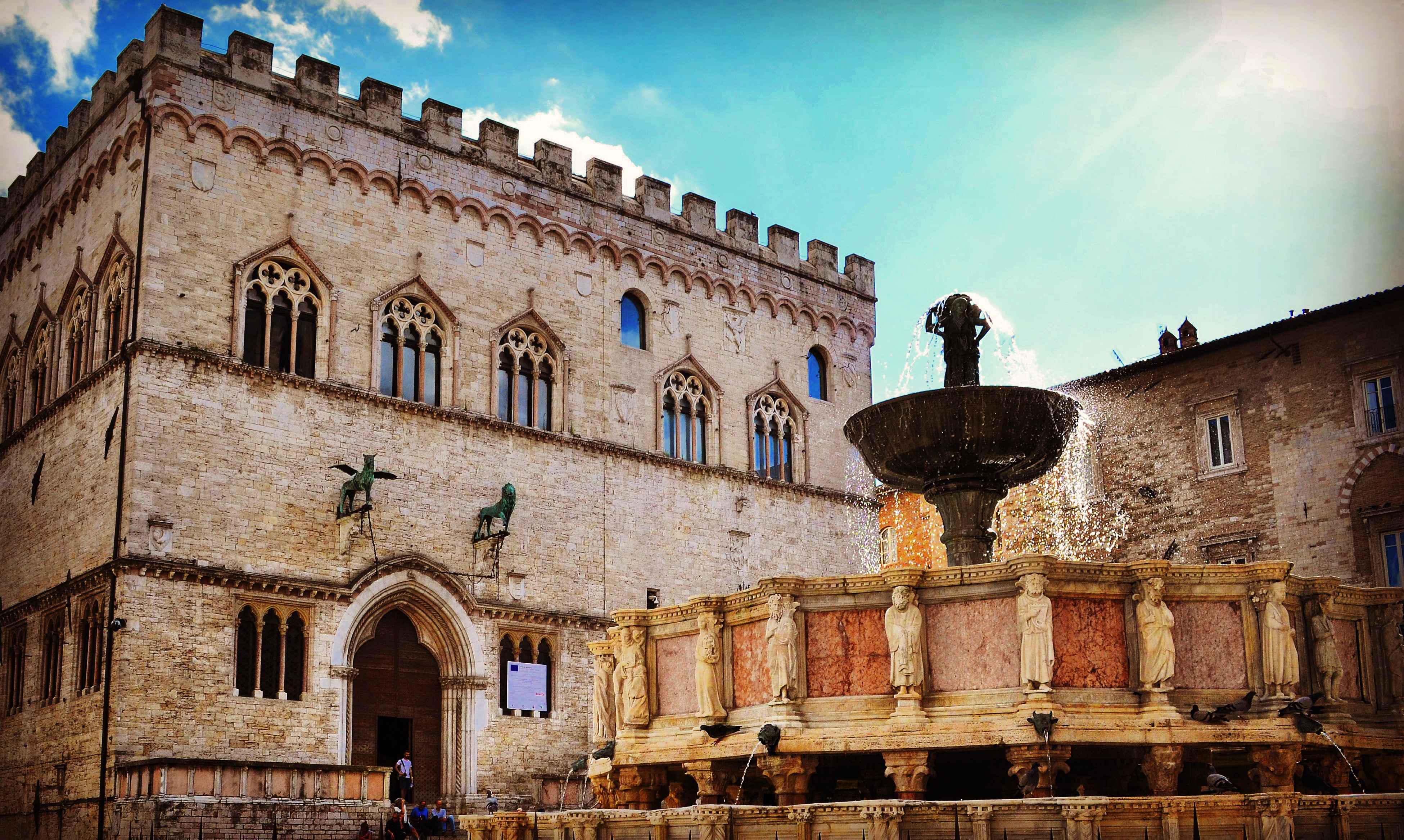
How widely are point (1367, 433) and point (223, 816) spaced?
69.4ft

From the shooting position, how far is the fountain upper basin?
13383 millimetres

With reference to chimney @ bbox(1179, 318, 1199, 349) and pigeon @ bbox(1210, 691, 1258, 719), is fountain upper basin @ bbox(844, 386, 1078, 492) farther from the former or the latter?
chimney @ bbox(1179, 318, 1199, 349)

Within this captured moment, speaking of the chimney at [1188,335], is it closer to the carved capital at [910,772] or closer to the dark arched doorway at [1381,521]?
the dark arched doorway at [1381,521]

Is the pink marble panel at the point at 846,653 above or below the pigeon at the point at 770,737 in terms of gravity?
above

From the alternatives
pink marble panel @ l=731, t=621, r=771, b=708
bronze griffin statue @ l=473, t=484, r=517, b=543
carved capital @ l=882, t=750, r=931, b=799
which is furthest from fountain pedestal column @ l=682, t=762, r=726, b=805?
bronze griffin statue @ l=473, t=484, r=517, b=543

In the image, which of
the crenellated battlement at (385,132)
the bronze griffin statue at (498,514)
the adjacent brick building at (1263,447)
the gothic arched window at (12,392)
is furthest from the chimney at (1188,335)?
the gothic arched window at (12,392)

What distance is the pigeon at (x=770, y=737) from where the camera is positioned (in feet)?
36.6

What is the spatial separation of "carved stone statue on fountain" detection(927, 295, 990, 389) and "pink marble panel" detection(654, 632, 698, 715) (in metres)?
4.20

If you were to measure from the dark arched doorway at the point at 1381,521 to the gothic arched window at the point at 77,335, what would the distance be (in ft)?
75.6

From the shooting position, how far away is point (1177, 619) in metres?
11.6

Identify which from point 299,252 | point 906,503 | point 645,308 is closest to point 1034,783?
point 299,252

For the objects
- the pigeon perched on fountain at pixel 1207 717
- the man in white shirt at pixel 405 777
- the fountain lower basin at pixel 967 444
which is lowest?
the man in white shirt at pixel 405 777

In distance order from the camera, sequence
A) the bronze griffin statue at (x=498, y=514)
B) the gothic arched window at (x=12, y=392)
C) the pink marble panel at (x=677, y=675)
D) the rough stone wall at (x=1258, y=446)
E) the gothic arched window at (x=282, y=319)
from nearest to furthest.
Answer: the pink marble panel at (x=677, y=675), the gothic arched window at (x=282, y=319), the bronze griffin statue at (x=498, y=514), the gothic arched window at (x=12, y=392), the rough stone wall at (x=1258, y=446)

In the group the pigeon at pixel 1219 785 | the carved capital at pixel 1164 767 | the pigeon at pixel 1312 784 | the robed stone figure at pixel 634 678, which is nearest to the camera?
the pigeon at pixel 1219 785
